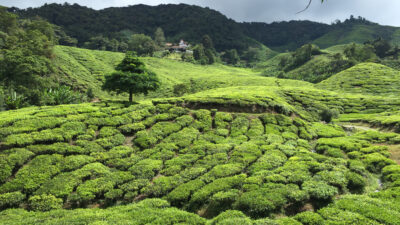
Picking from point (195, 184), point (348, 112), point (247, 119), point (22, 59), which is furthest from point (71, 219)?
point (348, 112)

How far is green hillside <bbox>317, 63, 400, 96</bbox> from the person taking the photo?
184 ft

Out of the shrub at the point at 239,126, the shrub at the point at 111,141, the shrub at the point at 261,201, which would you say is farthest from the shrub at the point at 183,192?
the shrub at the point at 239,126

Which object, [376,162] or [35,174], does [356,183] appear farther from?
[35,174]

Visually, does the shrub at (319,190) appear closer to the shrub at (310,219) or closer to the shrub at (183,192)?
the shrub at (310,219)

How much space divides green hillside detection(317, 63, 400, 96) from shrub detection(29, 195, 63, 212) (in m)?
70.4

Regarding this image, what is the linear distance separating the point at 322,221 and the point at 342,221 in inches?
32.8

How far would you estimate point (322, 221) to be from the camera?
31.1 ft

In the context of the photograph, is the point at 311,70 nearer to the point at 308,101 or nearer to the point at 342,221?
the point at 308,101

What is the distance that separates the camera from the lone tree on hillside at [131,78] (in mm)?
24562

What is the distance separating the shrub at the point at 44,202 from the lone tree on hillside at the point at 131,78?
1521cm

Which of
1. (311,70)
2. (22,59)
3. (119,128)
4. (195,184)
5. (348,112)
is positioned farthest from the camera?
(311,70)

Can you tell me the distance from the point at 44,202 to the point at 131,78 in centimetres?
1625

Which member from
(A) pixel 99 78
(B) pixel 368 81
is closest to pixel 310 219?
(B) pixel 368 81

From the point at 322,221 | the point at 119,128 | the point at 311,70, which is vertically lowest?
the point at 322,221
